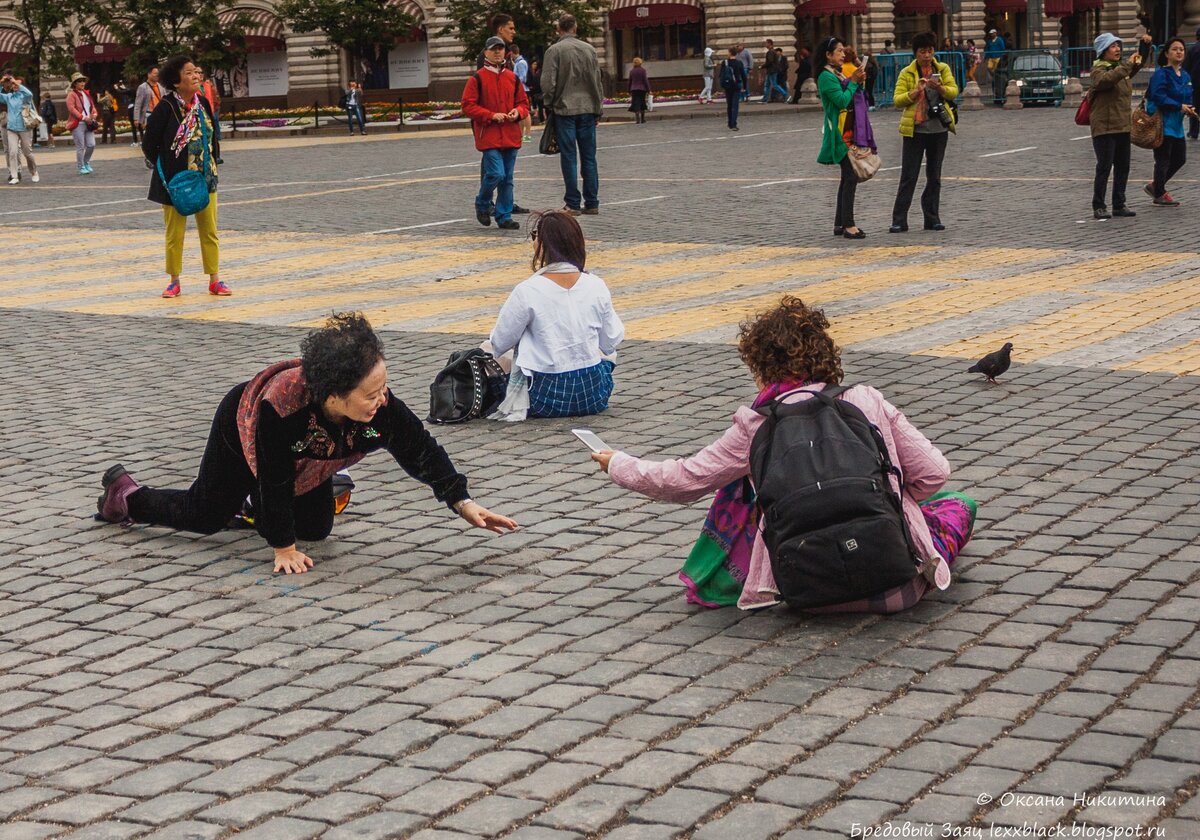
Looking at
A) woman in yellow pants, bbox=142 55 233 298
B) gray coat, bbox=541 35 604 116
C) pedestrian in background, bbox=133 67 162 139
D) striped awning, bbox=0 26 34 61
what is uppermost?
striped awning, bbox=0 26 34 61

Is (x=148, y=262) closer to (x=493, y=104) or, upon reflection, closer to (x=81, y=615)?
(x=493, y=104)

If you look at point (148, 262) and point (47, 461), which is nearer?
point (47, 461)

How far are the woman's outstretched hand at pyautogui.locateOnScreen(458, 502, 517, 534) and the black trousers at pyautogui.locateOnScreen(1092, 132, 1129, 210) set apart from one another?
10.5m

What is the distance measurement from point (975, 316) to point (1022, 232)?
4183mm

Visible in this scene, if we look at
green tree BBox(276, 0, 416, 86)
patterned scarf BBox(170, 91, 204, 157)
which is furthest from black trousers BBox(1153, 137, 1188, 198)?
green tree BBox(276, 0, 416, 86)

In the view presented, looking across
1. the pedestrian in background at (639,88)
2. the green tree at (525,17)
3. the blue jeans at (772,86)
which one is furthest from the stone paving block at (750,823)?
the blue jeans at (772,86)

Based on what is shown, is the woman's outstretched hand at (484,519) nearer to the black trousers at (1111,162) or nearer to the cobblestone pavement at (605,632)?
the cobblestone pavement at (605,632)

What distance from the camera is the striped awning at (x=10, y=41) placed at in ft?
186

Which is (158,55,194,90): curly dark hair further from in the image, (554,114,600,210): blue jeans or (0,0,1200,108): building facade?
(0,0,1200,108): building facade

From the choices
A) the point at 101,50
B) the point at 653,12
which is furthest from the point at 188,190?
the point at 101,50

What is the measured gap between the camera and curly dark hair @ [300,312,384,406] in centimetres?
523

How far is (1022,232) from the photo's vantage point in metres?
14.0

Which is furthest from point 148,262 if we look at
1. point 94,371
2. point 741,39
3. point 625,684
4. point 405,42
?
point 405,42

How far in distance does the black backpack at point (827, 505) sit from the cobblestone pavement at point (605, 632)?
18 centimetres
